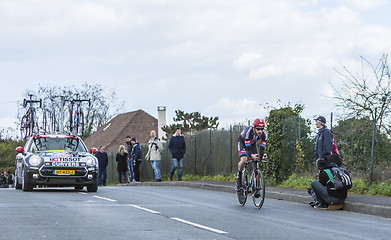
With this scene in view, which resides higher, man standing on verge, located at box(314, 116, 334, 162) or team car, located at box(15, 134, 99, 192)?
man standing on verge, located at box(314, 116, 334, 162)

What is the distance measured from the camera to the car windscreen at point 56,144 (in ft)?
57.1

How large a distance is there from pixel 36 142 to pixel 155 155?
292 inches

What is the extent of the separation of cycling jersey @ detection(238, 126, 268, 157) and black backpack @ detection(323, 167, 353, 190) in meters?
1.33

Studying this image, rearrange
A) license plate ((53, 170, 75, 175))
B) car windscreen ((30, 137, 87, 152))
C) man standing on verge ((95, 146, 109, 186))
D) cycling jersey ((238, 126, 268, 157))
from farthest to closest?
1. man standing on verge ((95, 146, 109, 186))
2. car windscreen ((30, 137, 87, 152))
3. license plate ((53, 170, 75, 175))
4. cycling jersey ((238, 126, 268, 157))

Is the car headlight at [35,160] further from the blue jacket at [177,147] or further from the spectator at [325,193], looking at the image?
the spectator at [325,193]

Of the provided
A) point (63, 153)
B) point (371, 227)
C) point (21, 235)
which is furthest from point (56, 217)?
point (63, 153)

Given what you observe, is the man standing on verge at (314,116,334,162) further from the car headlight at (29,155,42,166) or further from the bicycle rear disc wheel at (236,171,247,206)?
the car headlight at (29,155,42,166)

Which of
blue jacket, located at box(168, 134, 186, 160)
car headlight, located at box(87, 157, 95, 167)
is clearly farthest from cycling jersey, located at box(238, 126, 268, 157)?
blue jacket, located at box(168, 134, 186, 160)

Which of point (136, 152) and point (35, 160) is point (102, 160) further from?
point (35, 160)

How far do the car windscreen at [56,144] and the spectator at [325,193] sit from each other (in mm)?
7853

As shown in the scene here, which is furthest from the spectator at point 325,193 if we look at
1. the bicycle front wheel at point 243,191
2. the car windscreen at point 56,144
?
the car windscreen at point 56,144

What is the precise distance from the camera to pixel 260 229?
8.65m

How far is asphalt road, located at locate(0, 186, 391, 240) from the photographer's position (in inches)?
312

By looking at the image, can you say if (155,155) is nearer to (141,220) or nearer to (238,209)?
(238,209)
